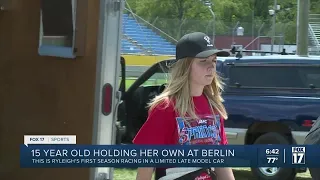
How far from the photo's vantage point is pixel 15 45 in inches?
171

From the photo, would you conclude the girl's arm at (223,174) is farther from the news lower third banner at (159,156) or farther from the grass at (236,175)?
the grass at (236,175)

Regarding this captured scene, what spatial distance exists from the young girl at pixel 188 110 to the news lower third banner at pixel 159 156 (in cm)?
5

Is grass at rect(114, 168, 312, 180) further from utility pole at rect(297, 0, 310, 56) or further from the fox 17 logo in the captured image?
utility pole at rect(297, 0, 310, 56)

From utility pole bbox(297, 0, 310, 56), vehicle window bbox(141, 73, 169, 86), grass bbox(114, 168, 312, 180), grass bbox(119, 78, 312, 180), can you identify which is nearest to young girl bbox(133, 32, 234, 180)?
grass bbox(119, 78, 312, 180)

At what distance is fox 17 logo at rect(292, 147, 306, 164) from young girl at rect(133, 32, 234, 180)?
39cm

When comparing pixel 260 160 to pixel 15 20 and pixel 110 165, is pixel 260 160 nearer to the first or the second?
pixel 110 165

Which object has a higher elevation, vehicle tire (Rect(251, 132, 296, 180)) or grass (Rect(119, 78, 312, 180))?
vehicle tire (Rect(251, 132, 296, 180))

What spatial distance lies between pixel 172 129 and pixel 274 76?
7.15 meters

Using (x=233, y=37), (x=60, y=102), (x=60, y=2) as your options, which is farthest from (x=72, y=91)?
(x=233, y=37)

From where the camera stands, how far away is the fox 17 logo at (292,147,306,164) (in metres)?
3.20

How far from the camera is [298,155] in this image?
334cm

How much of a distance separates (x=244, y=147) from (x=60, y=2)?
4.79ft

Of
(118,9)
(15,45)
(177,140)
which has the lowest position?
(177,140)

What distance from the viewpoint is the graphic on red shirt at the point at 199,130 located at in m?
2.90
